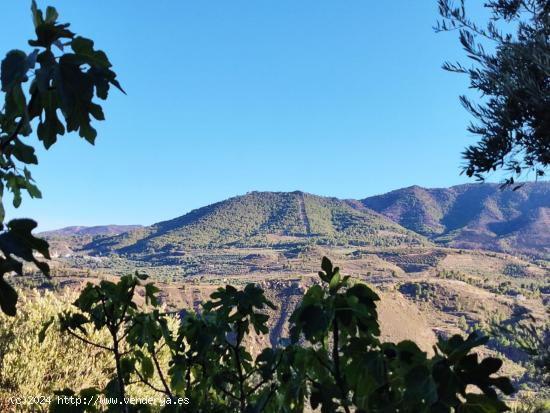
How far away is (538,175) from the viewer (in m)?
6.04

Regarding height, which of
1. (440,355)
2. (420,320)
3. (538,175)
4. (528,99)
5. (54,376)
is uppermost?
(528,99)

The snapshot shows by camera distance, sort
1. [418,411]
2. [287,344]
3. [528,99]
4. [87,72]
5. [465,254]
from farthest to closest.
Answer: [465,254]
[528,99]
[287,344]
[418,411]
[87,72]

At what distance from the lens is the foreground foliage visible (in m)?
1.30

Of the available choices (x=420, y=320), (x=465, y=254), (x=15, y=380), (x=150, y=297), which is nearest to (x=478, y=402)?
(x=150, y=297)

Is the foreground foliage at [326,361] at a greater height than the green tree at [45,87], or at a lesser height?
lesser

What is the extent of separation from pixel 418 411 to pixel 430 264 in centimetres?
15107

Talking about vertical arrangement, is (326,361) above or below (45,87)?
below

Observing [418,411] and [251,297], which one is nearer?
[418,411]

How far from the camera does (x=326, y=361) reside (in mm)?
2045

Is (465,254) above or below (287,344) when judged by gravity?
below

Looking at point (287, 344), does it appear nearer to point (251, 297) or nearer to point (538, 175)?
point (251, 297)

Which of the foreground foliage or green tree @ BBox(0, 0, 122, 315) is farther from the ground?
green tree @ BBox(0, 0, 122, 315)

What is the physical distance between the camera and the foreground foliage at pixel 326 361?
130cm

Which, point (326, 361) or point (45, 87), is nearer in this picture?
point (45, 87)
